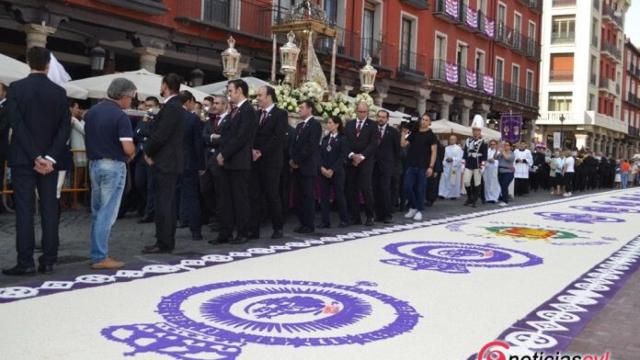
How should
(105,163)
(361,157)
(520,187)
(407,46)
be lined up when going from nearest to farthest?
(105,163) < (361,157) < (520,187) < (407,46)

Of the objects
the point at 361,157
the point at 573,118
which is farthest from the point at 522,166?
the point at 573,118

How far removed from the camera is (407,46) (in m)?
26.5

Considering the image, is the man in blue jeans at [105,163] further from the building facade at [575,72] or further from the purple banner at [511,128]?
the building facade at [575,72]

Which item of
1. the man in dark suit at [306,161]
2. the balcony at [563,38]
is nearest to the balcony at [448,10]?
the man in dark suit at [306,161]

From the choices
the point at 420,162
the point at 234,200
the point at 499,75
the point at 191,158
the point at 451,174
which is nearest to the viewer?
the point at 234,200

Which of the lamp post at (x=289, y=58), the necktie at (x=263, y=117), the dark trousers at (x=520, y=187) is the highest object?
the lamp post at (x=289, y=58)

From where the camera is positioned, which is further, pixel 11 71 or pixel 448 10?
pixel 448 10

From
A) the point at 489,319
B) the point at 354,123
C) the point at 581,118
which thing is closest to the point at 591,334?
the point at 489,319

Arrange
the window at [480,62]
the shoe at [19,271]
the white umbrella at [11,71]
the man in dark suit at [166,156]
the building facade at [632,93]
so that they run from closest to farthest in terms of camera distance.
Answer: the shoe at [19,271] → the man in dark suit at [166,156] → the white umbrella at [11,71] → the window at [480,62] → the building facade at [632,93]

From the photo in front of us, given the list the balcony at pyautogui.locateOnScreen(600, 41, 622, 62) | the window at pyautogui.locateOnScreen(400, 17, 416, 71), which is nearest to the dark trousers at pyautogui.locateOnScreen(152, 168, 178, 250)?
the window at pyautogui.locateOnScreen(400, 17, 416, 71)

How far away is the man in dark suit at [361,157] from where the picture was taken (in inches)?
380

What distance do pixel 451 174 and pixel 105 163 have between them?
12128 mm

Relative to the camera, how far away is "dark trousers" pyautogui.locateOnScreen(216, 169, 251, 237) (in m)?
7.45

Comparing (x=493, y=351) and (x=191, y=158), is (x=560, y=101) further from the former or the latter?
(x=493, y=351)
